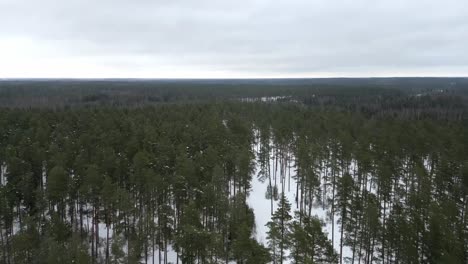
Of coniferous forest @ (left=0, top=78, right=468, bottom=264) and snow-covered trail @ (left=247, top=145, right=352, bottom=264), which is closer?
coniferous forest @ (left=0, top=78, right=468, bottom=264)

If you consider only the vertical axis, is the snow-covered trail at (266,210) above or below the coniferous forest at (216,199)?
below

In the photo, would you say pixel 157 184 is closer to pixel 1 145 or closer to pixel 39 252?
pixel 39 252

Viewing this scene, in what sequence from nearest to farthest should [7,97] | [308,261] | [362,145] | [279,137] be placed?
[308,261], [362,145], [279,137], [7,97]

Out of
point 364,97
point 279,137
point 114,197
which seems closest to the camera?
point 114,197

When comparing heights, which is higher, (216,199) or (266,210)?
(216,199)

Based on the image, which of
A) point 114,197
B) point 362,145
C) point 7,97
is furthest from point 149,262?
point 7,97

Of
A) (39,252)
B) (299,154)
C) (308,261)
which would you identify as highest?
(299,154)

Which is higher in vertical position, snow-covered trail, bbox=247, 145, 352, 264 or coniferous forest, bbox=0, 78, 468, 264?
coniferous forest, bbox=0, 78, 468, 264

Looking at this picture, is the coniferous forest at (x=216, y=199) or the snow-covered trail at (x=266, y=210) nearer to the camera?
the coniferous forest at (x=216, y=199)

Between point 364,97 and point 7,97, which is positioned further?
point 364,97

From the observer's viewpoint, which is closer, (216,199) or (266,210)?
(216,199)

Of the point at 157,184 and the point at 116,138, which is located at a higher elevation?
the point at 116,138
